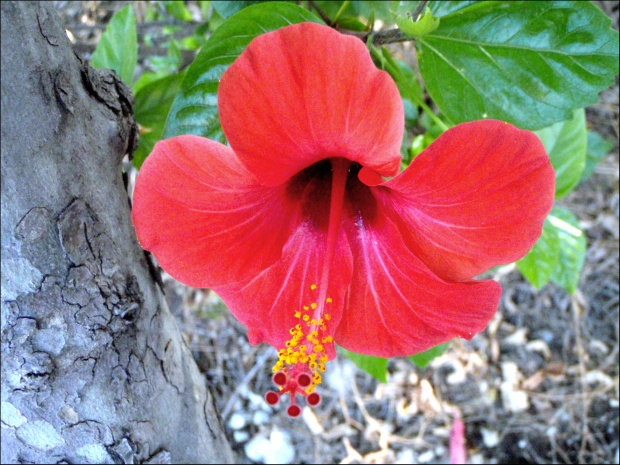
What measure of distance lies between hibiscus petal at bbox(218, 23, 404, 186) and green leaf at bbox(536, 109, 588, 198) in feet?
3.78

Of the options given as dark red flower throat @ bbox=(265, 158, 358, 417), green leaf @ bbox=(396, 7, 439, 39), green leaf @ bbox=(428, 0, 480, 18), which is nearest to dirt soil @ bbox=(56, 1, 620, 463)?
dark red flower throat @ bbox=(265, 158, 358, 417)

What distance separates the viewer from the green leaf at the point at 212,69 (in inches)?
37.6

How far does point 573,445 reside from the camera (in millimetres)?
2146

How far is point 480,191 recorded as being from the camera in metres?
0.73

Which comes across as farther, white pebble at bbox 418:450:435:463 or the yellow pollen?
white pebble at bbox 418:450:435:463

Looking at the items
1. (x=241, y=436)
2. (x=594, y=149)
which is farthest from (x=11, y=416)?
(x=594, y=149)

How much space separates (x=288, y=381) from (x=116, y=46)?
0.98 metres

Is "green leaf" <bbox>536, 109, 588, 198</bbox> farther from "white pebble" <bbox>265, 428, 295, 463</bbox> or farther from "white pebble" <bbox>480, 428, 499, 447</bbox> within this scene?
"white pebble" <bbox>265, 428, 295, 463</bbox>

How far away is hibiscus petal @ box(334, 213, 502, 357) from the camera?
0.84 metres

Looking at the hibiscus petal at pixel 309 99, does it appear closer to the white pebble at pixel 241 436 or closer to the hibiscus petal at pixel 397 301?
the hibiscus petal at pixel 397 301

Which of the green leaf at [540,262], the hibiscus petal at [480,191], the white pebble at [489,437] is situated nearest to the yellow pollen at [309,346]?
the hibiscus petal at [480,191]

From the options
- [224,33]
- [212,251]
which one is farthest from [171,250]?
[224,33]

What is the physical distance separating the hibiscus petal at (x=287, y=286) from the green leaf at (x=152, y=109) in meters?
0.50

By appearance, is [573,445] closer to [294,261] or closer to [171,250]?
[294,261]
